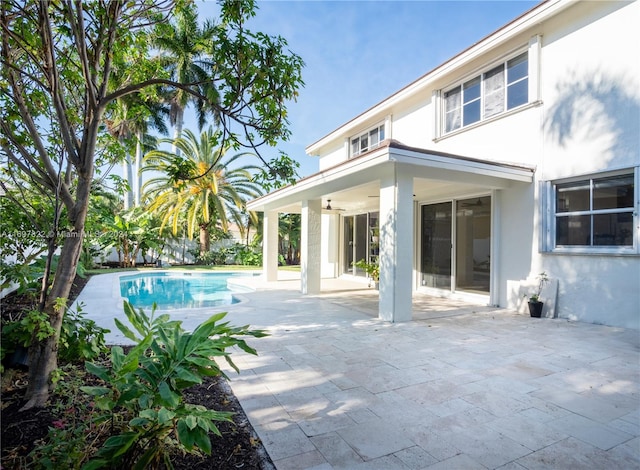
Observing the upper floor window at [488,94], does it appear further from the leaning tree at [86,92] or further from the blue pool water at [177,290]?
the blue pool water at [177,290]

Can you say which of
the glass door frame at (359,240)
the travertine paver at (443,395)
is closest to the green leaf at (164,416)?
the travertine paver at (443,395)

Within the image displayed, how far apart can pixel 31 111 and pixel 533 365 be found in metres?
7.77

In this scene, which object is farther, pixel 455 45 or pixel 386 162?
pixel 455 45

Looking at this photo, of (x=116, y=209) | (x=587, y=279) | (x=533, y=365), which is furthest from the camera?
(x=116, y=209)

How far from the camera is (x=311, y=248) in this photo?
12469mm

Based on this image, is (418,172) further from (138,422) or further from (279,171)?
(138,422)

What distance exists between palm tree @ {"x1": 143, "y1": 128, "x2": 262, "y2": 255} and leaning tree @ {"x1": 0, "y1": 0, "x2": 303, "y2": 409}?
17.1 m

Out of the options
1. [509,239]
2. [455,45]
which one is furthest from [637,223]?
[455,45]

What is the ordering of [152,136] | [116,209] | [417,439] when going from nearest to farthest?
[417,439], [116,209], [152,136]

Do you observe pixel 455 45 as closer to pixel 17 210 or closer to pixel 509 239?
pixel 509 239

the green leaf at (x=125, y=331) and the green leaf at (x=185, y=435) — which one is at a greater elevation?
the green leaf at (x=125, y=331)

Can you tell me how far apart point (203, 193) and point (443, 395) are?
20.4 metres

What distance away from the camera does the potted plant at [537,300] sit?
29.0ft

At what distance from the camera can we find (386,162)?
7.80 meters
